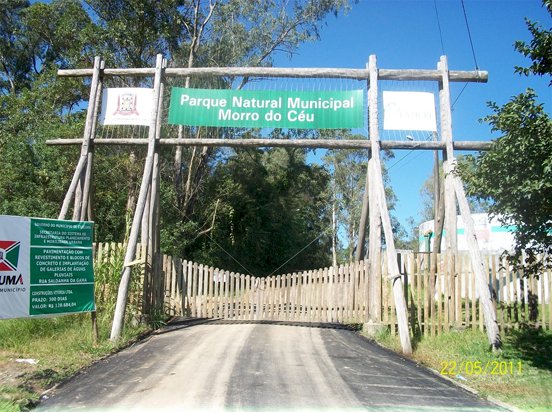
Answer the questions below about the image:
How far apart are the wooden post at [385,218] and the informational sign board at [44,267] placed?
17.8 feet

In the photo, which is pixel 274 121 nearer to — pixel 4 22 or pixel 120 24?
pixel 120 24

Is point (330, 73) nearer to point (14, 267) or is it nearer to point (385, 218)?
point (385, 218)

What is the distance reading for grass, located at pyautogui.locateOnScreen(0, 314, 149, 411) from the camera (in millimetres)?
5905

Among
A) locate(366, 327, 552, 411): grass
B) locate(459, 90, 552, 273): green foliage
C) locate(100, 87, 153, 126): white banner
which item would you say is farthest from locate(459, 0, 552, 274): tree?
locate(100, 87, 153, 126): white banner

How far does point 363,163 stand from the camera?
41.6 m

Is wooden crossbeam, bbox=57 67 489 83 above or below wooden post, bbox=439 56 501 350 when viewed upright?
above

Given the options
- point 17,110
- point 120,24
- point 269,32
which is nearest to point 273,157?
point 269,32

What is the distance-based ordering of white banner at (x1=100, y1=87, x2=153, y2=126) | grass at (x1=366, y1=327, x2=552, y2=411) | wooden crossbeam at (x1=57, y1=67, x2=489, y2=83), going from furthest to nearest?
white banner at (x1=100, y1=87, x2=153, y2=126)
wooden crossbeam at (x1=57, y1=67, x2=489, y2=83)
grass at (x1=366, y1=327, x2=552, y2=411)

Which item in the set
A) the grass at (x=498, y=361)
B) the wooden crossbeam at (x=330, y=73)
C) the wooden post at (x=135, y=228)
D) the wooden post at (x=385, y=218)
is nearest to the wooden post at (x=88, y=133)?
the wooden crossbeam at (x=330, y=73)

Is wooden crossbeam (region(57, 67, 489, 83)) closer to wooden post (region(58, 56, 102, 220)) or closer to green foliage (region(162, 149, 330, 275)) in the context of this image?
wooden post (region(58, 56, 102, 220))

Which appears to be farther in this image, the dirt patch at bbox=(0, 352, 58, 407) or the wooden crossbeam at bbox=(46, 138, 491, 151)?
the wooden crossbeam at bbox=(46, 138, 491, 151)

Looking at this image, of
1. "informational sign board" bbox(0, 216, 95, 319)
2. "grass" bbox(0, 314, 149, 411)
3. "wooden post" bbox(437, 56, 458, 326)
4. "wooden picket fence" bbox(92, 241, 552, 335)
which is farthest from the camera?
"wooden post" bbox(437, 56, 458, 326)
